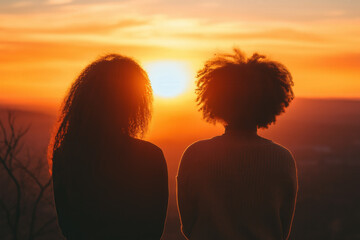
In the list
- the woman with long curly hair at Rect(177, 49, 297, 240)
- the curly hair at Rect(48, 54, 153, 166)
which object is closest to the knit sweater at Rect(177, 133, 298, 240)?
the woman with long curly hair at Rect(177, 49, 297, 240)

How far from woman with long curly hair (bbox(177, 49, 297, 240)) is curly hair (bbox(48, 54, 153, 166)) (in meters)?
0.36

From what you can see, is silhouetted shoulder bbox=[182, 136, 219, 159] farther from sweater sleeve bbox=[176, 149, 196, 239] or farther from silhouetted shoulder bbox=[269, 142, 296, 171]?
silhouetted shoulder bbox=[269, 142, 296, 171]

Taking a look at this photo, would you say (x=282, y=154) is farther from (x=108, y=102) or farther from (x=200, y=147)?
(x=108, y=102)

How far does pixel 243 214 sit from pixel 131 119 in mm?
757

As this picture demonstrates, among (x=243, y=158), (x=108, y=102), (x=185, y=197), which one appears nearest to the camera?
(x=108, y=102)

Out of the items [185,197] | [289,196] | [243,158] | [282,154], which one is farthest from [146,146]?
[289,196]

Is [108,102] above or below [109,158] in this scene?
above

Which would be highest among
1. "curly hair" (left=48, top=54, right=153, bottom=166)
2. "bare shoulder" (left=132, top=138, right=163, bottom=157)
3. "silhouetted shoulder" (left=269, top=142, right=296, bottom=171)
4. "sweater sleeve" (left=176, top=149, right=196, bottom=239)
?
"curly hair" (left=48, top=54, right=153, bottom=166)

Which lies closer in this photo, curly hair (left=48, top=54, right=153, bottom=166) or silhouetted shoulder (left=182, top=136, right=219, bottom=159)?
curly hair (left=48, top=54, right=153, bottom=166)

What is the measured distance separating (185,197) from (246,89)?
674mm

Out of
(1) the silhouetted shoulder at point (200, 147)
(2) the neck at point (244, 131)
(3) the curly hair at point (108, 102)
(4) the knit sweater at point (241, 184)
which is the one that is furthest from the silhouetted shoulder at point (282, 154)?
(3) the curly hair at point (108, 102)

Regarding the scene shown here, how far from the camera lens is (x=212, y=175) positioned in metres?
2.58

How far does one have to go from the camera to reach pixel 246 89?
253 centimetres

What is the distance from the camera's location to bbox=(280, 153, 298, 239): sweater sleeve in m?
2.60
